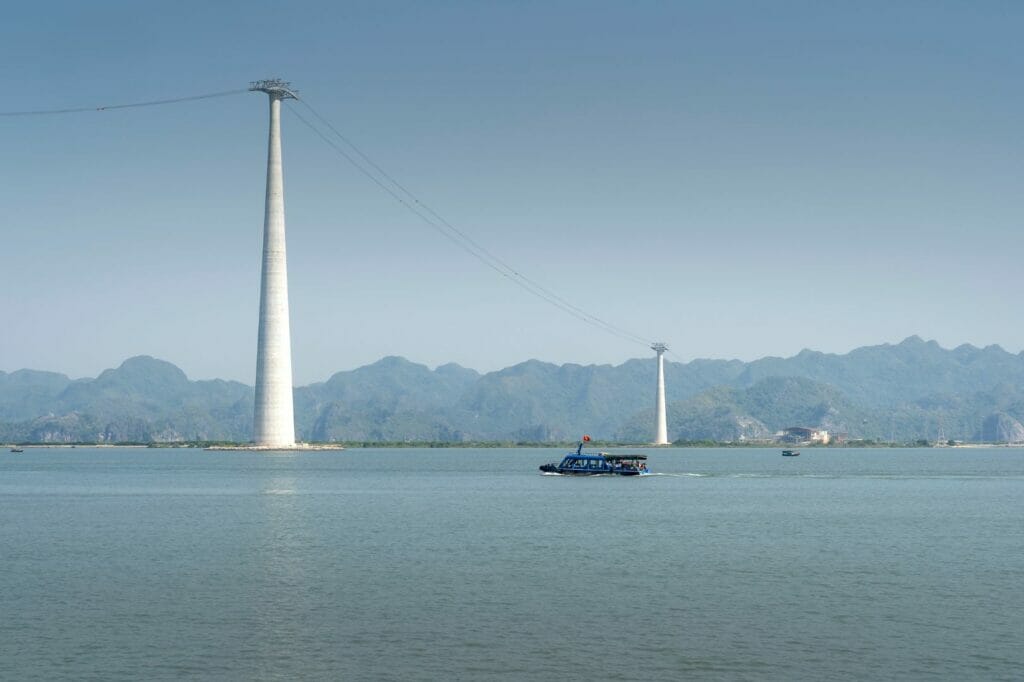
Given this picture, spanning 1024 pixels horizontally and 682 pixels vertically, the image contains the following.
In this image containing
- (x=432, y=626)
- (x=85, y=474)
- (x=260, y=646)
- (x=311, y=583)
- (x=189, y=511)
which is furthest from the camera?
(x=85, y=474)

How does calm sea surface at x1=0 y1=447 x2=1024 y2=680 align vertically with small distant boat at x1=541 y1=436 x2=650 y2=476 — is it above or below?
below

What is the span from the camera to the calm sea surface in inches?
1503

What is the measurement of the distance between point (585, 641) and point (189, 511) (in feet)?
224

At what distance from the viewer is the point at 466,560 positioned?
212ft

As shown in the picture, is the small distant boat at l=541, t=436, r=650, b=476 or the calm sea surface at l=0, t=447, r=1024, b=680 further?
the small distant boat at l=541, t=436, r=650, b=476

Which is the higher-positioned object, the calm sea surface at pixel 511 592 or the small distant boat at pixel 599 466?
the small distant boat at pixel 599 466

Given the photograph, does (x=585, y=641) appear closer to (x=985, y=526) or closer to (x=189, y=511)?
(x=985, y=526)

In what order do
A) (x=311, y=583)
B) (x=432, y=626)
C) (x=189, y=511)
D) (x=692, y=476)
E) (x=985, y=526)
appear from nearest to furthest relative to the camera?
(x=432, y=626) → (x=311, y=583) → (x=985, y=526) → (x=189, y=511) → (x=692, y=476)

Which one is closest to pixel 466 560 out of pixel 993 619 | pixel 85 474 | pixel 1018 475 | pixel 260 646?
pixel 260 646

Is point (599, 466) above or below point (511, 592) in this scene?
above

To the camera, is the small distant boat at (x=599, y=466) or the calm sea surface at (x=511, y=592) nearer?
the calm sea surface at (x=511, y=592)

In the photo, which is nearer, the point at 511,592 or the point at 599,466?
the point at 511,592

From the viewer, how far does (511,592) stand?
5238cm

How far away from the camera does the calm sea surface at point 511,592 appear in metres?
38.2
